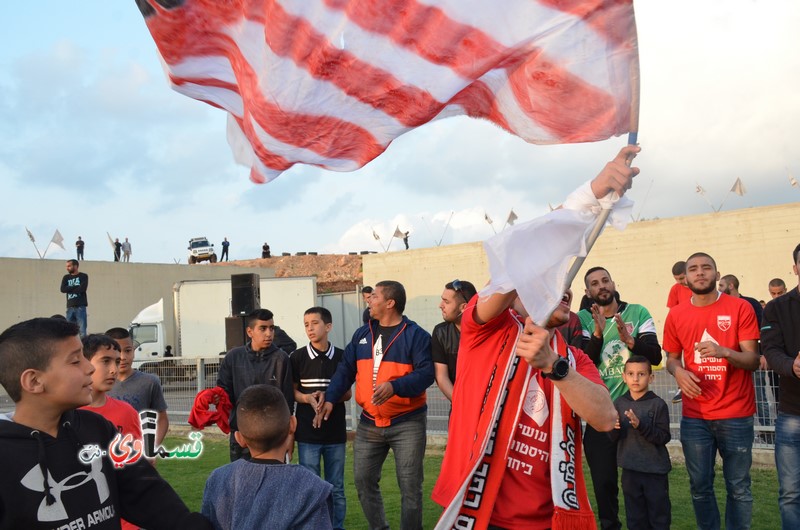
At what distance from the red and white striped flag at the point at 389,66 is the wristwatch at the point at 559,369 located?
3.26 feet

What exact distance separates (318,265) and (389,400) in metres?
61.7

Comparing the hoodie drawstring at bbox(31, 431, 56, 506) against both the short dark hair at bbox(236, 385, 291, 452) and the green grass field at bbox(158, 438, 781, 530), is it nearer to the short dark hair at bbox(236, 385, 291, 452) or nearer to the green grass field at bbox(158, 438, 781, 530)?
the short dark hair at bbox(236, 385, 291, 452)

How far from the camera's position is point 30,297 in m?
30.7

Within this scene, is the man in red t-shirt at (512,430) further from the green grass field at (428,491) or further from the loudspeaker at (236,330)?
the loudspeaker at (236,330)

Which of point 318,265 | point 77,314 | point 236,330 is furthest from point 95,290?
point 318,265

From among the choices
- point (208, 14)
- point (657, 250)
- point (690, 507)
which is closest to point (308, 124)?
point (208, 14)

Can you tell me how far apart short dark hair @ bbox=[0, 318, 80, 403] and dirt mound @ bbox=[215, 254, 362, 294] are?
198ft

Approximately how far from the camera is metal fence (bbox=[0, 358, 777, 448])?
8953 millimetres

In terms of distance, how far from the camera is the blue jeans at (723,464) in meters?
5.93

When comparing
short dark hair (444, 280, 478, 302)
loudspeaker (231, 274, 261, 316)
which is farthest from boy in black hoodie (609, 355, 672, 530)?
loudspeaker (231, 274, 261, 316)

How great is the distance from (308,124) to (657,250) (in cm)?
2265

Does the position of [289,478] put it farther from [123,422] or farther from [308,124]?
[123,422]

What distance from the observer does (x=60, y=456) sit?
108 inches

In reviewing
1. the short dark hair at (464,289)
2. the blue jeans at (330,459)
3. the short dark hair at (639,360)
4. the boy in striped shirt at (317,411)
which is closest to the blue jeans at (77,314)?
the boy in striped shirt at (317,411)
